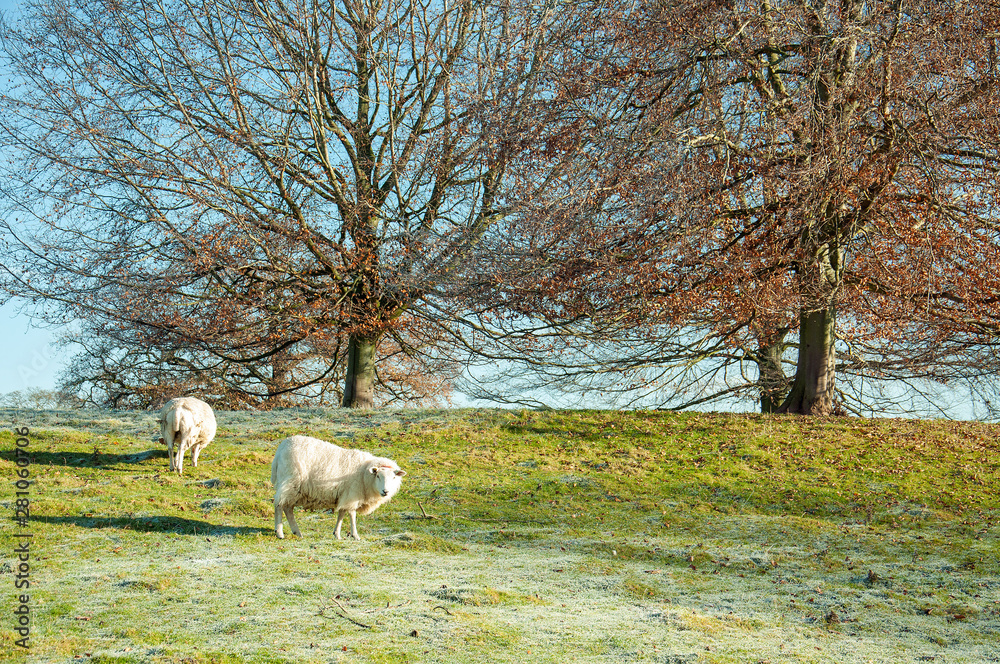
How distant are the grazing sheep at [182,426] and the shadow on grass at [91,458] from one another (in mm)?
497

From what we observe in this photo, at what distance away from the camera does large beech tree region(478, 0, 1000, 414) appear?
1406cm

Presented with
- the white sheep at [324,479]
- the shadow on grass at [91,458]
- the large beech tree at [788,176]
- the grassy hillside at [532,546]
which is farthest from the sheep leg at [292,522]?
the large beech tree at [788,176]

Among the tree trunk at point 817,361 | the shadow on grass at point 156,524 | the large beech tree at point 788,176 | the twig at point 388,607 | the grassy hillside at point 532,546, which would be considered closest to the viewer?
the grassy hillside at point 532,546

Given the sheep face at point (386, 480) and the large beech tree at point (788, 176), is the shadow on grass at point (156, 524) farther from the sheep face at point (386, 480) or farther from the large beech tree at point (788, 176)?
the large beech tree at point (788, 176)

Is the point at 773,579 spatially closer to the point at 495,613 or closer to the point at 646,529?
the point at 646,529

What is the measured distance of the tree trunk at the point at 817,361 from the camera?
1797 cm

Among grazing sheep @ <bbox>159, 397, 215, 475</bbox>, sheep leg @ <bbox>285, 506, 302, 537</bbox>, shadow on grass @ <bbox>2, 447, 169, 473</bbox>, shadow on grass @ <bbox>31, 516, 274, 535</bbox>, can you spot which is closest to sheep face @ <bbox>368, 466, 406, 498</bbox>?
sheep leg @ <bbox>285, 506, 302, 537</bbox>

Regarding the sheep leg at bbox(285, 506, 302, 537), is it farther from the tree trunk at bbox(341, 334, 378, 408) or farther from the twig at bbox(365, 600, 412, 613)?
the tree trunk at bbox(341, 334, 378, 408)

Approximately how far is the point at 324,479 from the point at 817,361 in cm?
1284

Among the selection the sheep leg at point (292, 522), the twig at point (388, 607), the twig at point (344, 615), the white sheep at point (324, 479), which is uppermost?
the white sheep at point (324, 479)

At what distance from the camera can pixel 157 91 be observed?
1892cm

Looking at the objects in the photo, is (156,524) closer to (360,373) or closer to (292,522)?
(292,522)

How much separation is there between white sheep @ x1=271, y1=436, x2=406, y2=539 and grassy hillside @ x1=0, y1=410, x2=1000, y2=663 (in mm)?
474

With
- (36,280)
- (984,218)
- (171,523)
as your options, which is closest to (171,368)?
(36,280)
